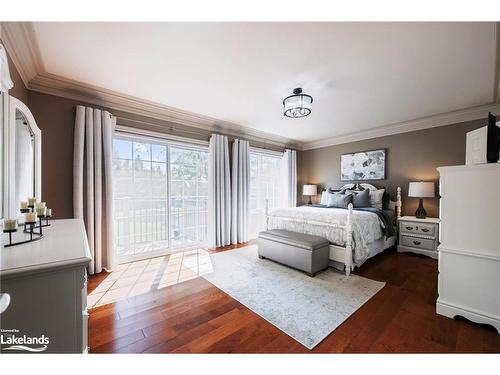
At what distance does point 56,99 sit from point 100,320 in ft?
8.58

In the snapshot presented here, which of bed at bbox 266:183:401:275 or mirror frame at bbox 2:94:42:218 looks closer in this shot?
mirror frame at bbox 2:94:42:218

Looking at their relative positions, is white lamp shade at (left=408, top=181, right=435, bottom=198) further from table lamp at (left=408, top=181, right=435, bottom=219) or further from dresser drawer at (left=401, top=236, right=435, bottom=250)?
dresser drawer at (left=401, top=236, right=435, bottom=250)

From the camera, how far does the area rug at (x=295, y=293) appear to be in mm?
1737

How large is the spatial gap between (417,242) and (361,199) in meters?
1.10

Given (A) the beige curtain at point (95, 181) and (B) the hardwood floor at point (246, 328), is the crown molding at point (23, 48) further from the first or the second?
(B) the hardwood floor at point (246, 328)

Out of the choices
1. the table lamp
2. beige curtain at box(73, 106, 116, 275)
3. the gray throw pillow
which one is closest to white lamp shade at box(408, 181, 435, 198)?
the table lamp

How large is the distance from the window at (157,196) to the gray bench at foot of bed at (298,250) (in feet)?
5.16

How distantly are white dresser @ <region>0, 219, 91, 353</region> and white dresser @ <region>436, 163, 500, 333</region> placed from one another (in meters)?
2.72

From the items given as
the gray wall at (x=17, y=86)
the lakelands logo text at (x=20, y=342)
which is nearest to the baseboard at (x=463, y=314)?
the lakelands logo text at (x=20, y=342)

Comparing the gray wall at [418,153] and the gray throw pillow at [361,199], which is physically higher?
the gray wall at [418,153]

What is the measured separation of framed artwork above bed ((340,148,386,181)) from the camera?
14.2 ft
